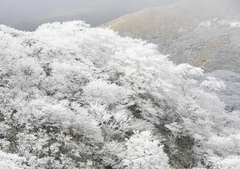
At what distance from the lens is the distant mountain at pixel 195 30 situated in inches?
2657

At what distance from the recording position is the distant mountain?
67.5 m

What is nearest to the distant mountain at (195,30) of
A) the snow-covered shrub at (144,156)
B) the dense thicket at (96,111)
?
the dense thicket at (96,111)

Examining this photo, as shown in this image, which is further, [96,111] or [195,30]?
[195,30]

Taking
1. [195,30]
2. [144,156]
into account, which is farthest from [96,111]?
[195,30]

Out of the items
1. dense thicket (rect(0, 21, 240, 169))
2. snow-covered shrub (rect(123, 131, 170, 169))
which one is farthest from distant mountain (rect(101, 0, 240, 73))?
snow-covered shrub (rect(123, 131, 170, 169))

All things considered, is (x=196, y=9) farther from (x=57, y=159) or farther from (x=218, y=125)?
(x=57, y=159)

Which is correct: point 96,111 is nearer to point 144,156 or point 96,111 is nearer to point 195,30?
point 144,156

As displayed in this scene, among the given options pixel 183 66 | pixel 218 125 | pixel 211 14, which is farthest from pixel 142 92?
pixel 211 14

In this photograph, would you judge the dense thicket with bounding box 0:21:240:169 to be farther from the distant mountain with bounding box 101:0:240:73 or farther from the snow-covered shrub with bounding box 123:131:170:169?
the distant mountain with bounding box 101:0:240:73

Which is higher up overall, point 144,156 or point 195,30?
point 144,156

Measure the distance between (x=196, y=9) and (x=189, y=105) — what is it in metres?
80.7

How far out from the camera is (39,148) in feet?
43.4

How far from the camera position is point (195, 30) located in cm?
8331

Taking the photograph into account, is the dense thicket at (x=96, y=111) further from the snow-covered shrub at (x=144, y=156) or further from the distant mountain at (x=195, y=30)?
the distant mountain at (x=195, y=30)
